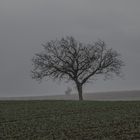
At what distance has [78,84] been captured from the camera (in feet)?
247

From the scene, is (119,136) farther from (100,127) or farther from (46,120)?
(46,120)

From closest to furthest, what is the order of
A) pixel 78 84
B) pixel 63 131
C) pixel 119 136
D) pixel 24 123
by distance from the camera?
pixel 119 136 < pixel 63 131 < pixel 24 123 < pixel 78 84

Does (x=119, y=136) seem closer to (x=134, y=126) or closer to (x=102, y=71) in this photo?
(x=134, y=126)

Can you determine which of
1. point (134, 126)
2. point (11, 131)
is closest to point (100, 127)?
point (134, 126)

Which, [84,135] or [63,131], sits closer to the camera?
[84,135]

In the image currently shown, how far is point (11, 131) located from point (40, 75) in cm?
4729

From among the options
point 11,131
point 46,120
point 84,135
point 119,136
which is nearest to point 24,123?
point 46,120

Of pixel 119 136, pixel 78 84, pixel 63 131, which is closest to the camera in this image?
pixel 119 136

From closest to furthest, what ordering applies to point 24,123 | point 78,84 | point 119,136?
point 119,136, point 24,123, point 78,84

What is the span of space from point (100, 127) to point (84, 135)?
11.5 ft

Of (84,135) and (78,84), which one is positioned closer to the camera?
(84,135)

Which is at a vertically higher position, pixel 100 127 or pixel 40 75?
pixel 40 75

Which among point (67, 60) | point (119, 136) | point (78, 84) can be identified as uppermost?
point (67, 60)

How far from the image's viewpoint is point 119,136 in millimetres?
24641
